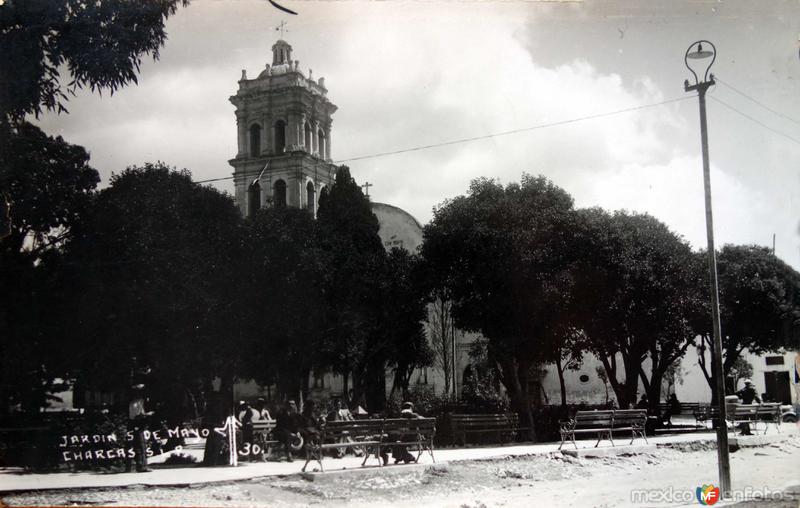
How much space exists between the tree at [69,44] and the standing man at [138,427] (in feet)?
15.3

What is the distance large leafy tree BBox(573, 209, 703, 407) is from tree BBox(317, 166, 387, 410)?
269 inches

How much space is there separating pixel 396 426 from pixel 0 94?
7.71 meters

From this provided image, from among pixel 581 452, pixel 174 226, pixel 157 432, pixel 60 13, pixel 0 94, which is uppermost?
pixel 60 13

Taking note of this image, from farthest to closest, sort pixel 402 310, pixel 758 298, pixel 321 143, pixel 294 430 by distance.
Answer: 1. pixel 402 310
2. pixel 758 298
3. pixel 321 143
4. pixel 294 430

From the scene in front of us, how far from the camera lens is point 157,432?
40.0 ft

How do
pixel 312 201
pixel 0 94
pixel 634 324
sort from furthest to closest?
pixel 312 201 → pixel 634 324 → pixel 0 94

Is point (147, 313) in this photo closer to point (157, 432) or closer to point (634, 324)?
point (157, 432)

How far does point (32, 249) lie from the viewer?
1110 cm

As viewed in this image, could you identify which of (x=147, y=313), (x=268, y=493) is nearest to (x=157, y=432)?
(x=147, y=313)

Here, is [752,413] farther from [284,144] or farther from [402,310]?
[284,144]

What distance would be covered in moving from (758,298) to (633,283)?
6.41 metres

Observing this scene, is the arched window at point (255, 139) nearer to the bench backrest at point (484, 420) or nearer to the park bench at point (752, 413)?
the bench backrest at point (484, 420)

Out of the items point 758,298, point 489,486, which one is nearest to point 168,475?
point 489,486

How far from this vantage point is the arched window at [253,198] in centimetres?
2014
